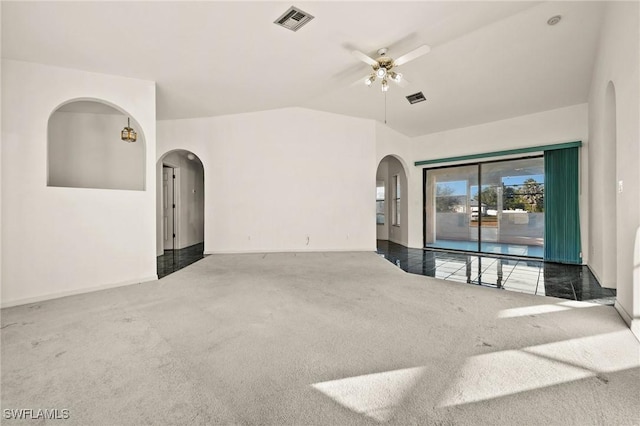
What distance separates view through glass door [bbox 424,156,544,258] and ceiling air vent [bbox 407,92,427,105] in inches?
101

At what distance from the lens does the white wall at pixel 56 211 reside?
3148 mm

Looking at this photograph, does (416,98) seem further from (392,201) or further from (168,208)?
(168,208)

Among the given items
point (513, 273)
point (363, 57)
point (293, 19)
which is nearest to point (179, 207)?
point (293, 19)

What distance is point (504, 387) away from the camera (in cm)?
156

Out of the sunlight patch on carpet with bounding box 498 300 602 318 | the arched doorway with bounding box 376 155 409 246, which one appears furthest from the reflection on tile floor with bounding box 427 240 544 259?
the sunlight patch on carpet with bounding box 498 300 602 318

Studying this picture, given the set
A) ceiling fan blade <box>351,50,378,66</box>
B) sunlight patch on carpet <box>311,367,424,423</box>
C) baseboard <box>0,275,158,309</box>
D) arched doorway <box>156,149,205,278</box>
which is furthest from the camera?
arched doorway <box>156,149,205,278</box>

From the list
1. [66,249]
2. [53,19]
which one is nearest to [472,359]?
[66,249]

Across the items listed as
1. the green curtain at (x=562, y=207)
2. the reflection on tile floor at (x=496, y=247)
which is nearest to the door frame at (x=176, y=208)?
the reflection on tile floor at (x=496, y=247)

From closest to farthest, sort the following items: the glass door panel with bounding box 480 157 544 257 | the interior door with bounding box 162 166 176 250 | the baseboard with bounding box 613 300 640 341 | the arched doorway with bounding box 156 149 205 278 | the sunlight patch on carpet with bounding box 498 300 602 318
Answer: the baseboard with bounding box 613 300 640 341 < the sunlight patch on carpet with bounding box 498 300 602 318 < the arched doorway with bounding box 156 149 205 278 < the glass door panel with bounding box 480 157 544 257 < the interior door with bounding box 162 166 176 250

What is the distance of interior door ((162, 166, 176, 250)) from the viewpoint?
23.4 feet

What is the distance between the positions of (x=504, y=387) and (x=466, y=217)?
6.85 m

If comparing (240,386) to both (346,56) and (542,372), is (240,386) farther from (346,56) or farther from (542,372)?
(346,56)

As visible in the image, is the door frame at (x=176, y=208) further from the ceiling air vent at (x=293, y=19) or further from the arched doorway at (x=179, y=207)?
the ceiling air vent at (x=293, y=19)

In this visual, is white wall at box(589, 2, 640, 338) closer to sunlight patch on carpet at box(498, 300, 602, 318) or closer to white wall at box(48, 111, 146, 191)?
sunlight patch on carpet at box(498, 300, 602, 318)
